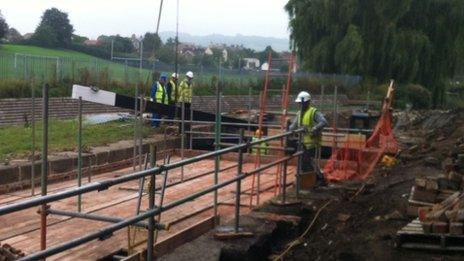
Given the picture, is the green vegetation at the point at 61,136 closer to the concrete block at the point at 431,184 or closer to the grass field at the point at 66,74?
the grass field at the point at 66,74

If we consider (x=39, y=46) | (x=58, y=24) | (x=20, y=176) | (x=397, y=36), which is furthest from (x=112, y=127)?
(x=58, y=24)

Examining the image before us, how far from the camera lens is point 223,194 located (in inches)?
422

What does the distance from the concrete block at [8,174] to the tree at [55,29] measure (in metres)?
38.0

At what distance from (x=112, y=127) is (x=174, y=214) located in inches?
363

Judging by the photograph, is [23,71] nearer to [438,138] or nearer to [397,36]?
[438,138]

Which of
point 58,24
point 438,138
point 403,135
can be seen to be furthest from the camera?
point 58,24

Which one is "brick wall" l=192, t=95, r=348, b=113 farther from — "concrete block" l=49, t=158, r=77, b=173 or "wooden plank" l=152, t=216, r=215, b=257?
"wooden plank" l=152, t=216, r=215, b=257

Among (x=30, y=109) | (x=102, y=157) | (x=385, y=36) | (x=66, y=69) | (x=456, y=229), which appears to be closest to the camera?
(x=456, y=229)

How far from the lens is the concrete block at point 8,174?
10.5m

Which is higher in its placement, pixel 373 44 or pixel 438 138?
pixel 373 44

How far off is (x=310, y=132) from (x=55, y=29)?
42.8 m

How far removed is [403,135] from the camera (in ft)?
70.1

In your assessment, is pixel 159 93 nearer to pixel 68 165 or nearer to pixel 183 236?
pixel 68 165

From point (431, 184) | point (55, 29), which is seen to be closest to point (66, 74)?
point (431, 184)
